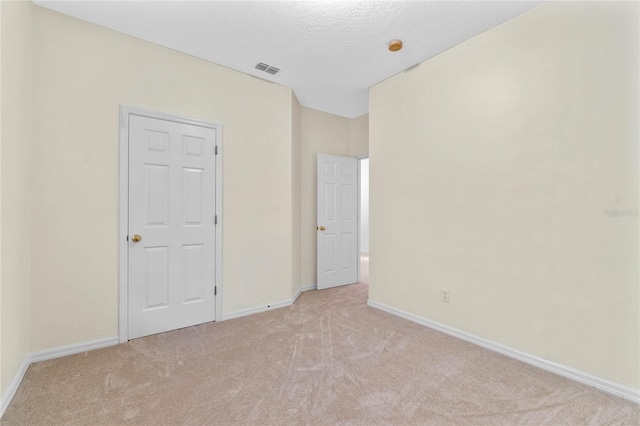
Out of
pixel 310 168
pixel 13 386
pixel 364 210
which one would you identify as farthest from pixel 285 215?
pixel 364 210

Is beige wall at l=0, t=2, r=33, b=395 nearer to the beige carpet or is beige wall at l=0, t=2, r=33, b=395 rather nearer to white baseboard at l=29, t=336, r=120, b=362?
white baseboard at l=29, t=336, r=120, b=362

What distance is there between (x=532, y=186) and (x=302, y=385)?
2220 mm

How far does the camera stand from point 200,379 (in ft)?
6.25

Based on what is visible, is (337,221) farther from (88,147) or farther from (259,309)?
(88,147)

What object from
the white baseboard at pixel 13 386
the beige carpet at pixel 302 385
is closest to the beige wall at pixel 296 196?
the beige carpet at pixel 302 385

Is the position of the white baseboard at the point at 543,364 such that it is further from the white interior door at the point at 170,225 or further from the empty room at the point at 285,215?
the white interior door at the point at 170,225

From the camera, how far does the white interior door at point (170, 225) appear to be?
252 centimetres

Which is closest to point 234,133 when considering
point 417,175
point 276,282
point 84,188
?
point 84,188

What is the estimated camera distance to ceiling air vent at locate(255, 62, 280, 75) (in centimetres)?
294

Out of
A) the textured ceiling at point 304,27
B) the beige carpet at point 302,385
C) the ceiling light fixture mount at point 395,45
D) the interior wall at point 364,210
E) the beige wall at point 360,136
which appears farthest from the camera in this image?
the interior wall at point 364,210

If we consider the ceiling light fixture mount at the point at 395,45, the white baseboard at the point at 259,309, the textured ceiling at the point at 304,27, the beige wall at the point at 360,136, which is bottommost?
the white baseboard at the point at 259,309

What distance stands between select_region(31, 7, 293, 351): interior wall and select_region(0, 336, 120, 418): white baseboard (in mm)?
47

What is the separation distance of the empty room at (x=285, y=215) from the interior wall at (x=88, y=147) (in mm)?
15

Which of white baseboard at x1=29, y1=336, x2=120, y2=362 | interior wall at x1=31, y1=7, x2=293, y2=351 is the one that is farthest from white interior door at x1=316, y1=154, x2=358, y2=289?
white baseboard at x1=29, y1=336, x2=120, y2=362
